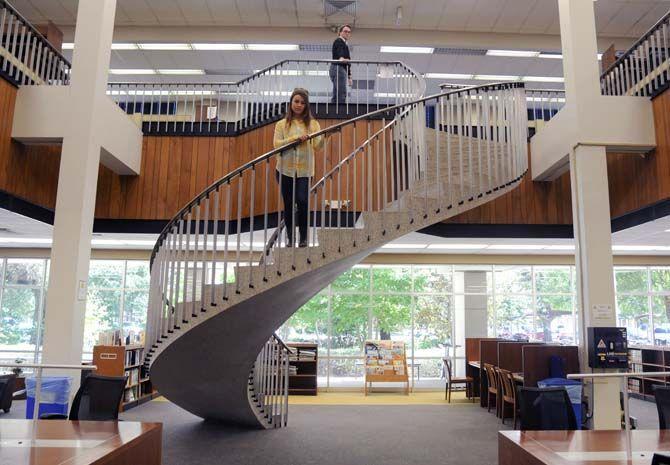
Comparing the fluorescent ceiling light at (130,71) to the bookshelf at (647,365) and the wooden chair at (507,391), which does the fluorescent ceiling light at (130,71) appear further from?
the bookshelf at (647,365)

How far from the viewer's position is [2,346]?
39.5ft

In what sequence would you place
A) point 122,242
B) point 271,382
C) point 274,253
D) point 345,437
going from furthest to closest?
1. point 122,242
2. point 271,382
3. point 345,437
4. point 274,253

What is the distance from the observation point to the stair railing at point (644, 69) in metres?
6.34

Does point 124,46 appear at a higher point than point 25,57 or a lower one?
higher

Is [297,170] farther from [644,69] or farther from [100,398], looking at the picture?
[644,69]

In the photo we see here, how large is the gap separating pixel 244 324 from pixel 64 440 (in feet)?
6.22

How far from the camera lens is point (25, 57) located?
262 inches

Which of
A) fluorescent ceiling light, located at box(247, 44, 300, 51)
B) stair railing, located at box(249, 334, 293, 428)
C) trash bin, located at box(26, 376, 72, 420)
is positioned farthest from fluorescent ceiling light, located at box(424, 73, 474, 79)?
trash bin, located at box(26, 376, 72, 420)

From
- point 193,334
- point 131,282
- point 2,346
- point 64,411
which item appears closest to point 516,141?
point 193,334

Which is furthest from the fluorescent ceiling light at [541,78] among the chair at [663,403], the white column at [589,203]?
the chair at [663,403]

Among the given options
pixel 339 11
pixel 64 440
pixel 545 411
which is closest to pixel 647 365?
pixel 545 411

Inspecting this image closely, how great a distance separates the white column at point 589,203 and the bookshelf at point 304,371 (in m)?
6.28

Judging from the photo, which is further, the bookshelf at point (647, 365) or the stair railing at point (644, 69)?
the bookshelf at point (647, 365)

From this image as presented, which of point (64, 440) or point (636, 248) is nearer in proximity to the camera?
point (64, 440)
